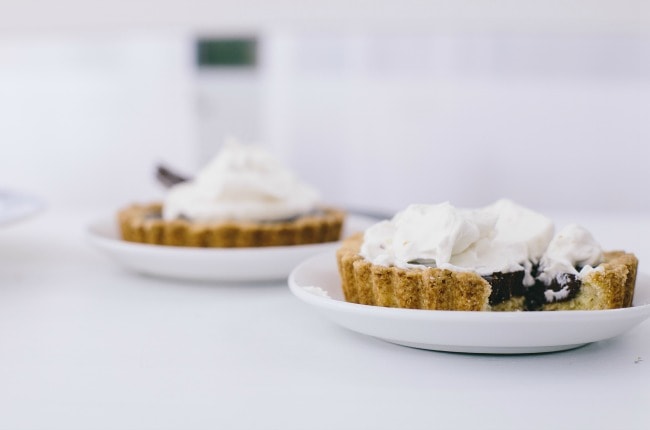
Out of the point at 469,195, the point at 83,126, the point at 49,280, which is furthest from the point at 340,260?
the point at 83,126

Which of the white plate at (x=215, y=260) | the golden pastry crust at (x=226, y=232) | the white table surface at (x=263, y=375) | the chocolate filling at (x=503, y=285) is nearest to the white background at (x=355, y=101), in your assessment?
the golden pastry crust at (x=226, y=232)

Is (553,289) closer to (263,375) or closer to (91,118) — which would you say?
(263,375)

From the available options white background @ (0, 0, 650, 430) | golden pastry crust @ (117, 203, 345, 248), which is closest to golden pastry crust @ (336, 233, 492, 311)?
golden pastry crust @ (117, 203, 345, 248)

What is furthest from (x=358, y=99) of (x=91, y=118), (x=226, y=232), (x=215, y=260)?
(x=215, y=260)

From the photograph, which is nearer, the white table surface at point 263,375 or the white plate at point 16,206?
the white table surface at point 263,375

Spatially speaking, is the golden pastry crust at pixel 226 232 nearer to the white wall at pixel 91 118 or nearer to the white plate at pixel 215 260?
the white plate at pixel 215 260

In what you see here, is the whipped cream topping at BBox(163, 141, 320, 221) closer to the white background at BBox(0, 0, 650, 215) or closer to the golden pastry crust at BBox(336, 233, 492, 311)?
the golden pastry crust at BBox(336, 233, 492, 311)
